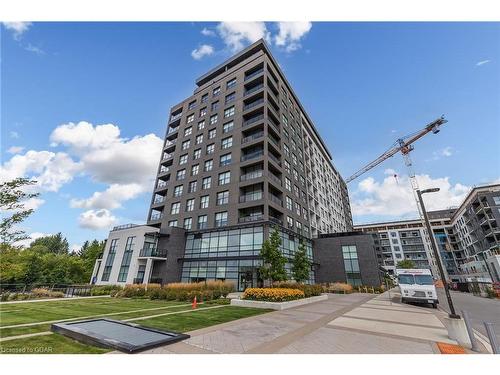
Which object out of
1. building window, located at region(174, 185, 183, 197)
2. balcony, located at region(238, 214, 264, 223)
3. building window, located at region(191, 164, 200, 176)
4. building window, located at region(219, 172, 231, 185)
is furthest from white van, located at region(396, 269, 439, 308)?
building window, located at region(174, 185, 183, 197)

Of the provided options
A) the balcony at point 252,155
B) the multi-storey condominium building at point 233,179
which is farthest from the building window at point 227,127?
the balcony at point 252,155

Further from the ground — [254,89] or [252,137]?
[254,89]

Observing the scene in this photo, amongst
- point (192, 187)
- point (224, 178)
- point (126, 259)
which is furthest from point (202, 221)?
point (126, 259)

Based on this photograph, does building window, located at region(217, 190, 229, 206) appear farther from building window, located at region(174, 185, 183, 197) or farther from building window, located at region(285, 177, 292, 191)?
building window, located at region(285, 177, 292, 191)

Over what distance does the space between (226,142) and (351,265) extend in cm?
2870

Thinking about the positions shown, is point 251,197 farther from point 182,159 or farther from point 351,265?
point 351,265

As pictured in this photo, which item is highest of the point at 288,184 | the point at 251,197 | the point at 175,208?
the point at 288,184

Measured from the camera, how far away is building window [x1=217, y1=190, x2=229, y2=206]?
33263 millimetres

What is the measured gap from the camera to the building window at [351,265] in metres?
37.5

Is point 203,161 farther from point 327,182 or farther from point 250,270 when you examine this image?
point 327,182

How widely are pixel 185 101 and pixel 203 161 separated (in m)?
18.0

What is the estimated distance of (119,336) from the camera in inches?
290

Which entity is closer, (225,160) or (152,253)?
(152,253)

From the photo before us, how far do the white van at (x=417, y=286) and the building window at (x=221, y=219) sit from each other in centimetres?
2036
